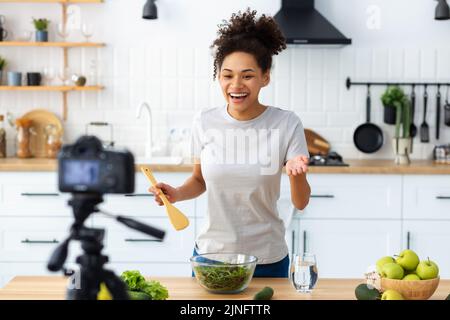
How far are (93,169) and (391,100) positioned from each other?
3766 millimetres

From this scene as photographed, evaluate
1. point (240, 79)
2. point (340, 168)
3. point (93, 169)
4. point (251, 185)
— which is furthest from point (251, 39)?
point (340, 168)

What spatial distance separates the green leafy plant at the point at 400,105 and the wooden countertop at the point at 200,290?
2506 millimetres

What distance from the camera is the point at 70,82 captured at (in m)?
4.64

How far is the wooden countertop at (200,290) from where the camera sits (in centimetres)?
195

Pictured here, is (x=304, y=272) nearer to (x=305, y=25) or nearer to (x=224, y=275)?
(x=224, y=275)

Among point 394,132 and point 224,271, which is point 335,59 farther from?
point 224,271

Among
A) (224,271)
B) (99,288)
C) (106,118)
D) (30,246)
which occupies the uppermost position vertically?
(106,118)

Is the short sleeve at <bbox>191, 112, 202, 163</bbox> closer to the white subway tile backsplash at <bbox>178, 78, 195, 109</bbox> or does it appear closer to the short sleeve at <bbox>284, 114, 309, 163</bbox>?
the short sleeve at <bbox>284, 114, 309, 163</bbox>

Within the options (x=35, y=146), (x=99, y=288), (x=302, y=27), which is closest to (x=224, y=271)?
(x=99, y=288)

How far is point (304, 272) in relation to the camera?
6.50ft

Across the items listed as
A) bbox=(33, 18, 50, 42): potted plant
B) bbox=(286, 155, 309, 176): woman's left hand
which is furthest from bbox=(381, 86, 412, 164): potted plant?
bbox=(286, 155, 309, 176): woman's left hand

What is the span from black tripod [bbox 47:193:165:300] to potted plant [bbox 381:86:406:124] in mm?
3720

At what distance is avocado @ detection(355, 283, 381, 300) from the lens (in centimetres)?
184
